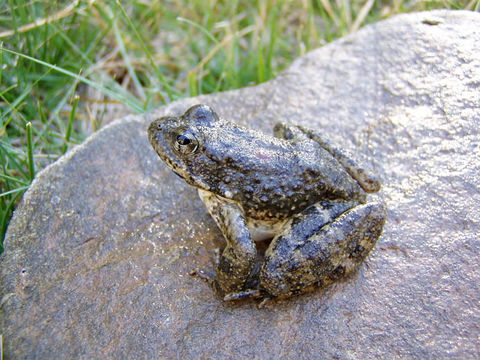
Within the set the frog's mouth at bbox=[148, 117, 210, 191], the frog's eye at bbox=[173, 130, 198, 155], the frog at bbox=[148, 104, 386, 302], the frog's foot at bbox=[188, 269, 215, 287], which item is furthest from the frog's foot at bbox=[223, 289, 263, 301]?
the frog's eye at bbox=[173, 130, 198, 155]

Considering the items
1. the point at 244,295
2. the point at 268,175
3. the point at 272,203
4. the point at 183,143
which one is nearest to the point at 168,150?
the point at 183,143

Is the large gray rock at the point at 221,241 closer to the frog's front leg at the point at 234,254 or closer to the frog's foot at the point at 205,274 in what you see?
the frog's foot at the point at 205,274

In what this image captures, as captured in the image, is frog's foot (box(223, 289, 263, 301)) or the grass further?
the grass

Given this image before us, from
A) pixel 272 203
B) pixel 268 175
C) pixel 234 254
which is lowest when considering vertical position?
pixel 234 254

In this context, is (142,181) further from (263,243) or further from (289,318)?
(289,318)

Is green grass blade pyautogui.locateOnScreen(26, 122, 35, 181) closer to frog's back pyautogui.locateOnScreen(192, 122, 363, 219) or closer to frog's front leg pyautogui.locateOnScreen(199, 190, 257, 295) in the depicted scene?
frog's back pyautogui.locateOnScreen(192, 122, 363, 219)

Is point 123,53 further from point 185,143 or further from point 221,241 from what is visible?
point 221,241
